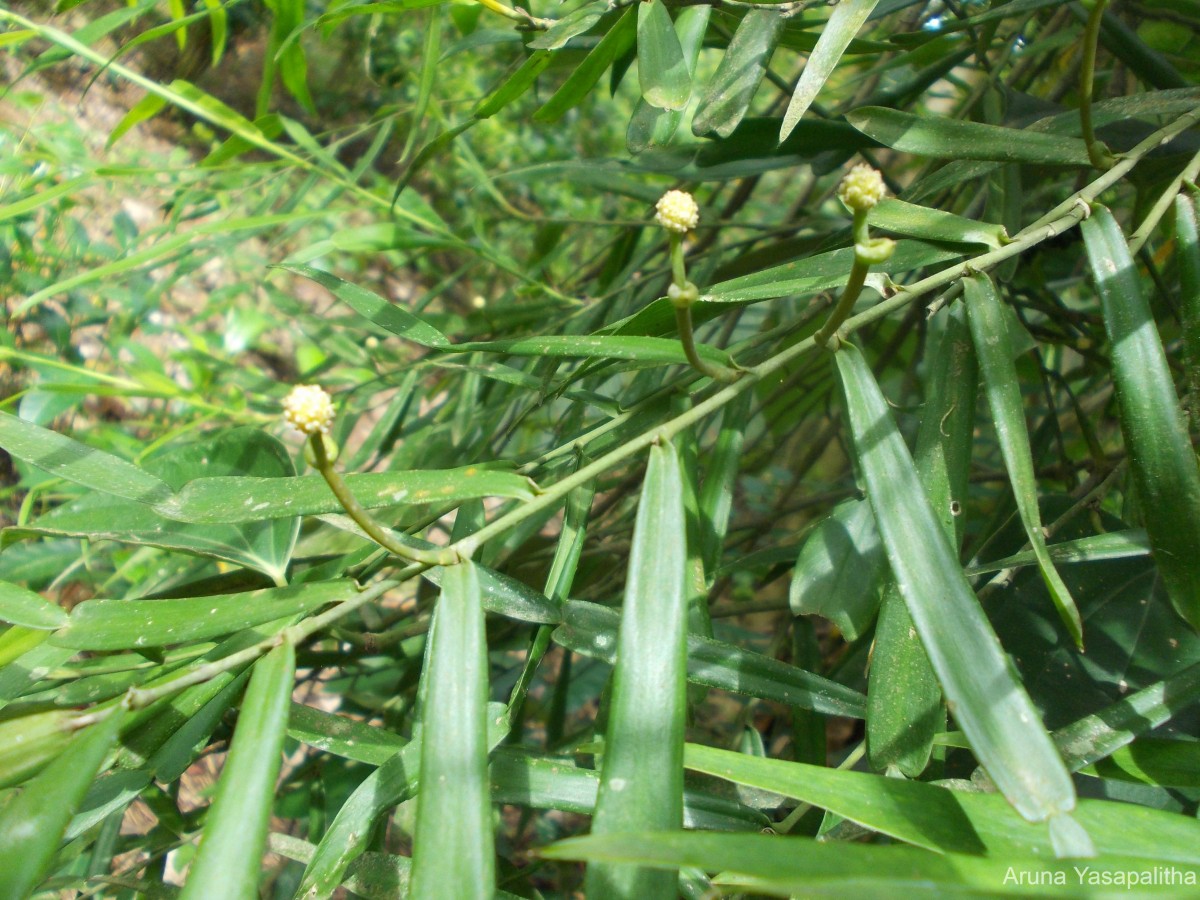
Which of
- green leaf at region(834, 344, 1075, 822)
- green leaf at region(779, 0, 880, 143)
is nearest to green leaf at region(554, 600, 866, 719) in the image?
green leaf at region(834, 344, 1075, 822)

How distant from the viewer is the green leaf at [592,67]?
0.40 m

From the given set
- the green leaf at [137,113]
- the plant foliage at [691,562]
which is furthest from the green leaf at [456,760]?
the green leaf at [137,113]

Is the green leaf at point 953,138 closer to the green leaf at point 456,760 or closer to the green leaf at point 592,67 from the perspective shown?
the green leaf at point 592,67

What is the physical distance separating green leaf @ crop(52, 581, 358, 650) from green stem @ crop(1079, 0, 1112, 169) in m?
0.34

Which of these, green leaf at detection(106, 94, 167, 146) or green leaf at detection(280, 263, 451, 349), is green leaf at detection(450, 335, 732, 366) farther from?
green leaf at detection(106, 94, 167, 146)

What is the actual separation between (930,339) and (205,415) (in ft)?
2.47

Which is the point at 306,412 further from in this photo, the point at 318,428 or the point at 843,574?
the point at 843,574

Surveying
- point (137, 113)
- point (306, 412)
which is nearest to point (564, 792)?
point (306, 412)

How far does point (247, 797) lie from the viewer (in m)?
0.22

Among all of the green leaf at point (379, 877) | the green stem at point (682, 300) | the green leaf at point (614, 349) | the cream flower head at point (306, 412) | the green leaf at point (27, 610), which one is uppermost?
the green leaf at point (614, 349)

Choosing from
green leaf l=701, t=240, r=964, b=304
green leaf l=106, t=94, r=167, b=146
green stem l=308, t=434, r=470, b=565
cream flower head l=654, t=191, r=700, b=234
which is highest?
green leaf l=106, t=94, r=167, b=146

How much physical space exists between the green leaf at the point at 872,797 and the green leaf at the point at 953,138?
0.88 ft

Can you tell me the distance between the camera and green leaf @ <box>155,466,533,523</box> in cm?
28

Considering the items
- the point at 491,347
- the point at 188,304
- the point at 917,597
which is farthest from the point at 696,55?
the point at 188,304
